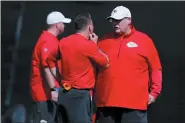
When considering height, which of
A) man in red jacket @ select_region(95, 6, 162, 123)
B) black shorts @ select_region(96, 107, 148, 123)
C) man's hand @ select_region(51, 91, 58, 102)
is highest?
man in red jacket @ select_region(95, 6, 162, 123)

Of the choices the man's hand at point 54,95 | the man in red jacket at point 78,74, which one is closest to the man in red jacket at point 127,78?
the man in red jacket at point 78,74

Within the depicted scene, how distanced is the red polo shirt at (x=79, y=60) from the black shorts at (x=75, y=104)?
0.25ft

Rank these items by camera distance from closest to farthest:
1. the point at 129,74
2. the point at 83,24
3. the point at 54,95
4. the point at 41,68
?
the point at 129,74, the point at 83,24, the point at 54,95, the point at 41,68

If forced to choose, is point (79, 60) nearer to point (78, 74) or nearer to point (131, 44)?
point (78, 74)

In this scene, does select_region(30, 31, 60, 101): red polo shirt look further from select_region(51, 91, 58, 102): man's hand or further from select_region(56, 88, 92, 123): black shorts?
select_region(56, 88, 92, 123): black shorts

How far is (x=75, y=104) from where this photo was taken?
7766mm

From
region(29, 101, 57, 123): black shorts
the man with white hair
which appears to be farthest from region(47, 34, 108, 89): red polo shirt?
region(29, 101, 57, 123): black shorts

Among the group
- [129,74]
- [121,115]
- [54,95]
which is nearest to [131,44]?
[129,74]

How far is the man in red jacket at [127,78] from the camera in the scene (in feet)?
25.3

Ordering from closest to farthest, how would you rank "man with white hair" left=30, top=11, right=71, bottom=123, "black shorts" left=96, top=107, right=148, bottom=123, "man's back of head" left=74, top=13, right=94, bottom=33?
"black shorts" left=96, top=107, right=148, bottom=123, "man's back of head" left=74, top=13, right=94, bottom=33, "man with white hair" left=30, top=11, right=71, bottom=123

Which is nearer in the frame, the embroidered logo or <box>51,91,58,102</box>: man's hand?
the embroidered logo

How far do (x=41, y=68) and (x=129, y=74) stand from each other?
127 centimetres

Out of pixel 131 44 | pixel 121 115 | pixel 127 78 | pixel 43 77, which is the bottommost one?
pixel 121 115

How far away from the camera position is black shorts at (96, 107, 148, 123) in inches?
303
